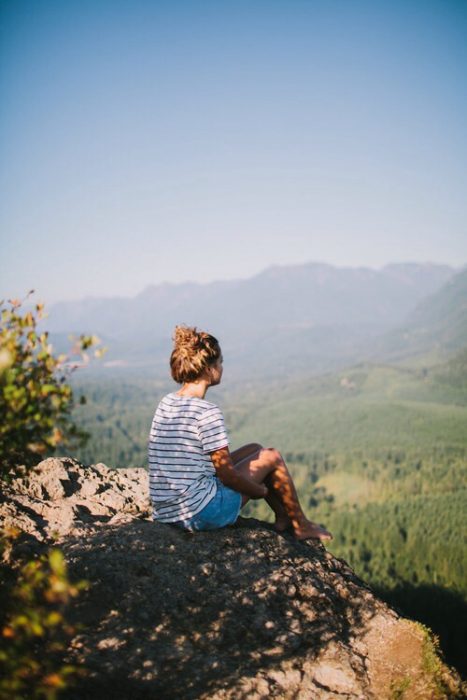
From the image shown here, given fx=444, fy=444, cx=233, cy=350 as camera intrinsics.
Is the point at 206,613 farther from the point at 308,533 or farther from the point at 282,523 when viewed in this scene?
the point at 308,533

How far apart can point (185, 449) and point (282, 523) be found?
2035mm

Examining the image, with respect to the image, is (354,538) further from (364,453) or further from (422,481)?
(364,453)

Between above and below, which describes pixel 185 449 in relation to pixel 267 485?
above

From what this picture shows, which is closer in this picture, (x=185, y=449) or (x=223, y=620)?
(x=223, y=620)

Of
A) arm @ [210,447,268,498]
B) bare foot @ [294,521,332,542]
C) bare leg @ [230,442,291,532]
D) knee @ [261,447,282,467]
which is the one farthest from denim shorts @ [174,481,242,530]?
bare foot @ [294,521,332,542]

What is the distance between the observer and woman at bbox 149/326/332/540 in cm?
417

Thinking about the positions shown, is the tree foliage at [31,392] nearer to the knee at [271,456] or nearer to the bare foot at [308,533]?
the knee at [271,456]

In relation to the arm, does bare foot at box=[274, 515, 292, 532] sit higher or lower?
lower

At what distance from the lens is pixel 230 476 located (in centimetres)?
427

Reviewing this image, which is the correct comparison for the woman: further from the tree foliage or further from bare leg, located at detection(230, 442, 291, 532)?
the tree foliage

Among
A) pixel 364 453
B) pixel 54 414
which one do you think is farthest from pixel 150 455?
pixel 364 453

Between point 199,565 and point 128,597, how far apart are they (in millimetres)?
762

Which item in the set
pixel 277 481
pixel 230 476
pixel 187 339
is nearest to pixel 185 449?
pixel 230 476

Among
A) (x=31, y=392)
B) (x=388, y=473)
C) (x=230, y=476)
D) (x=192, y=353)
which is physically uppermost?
(x=192, y=353)
